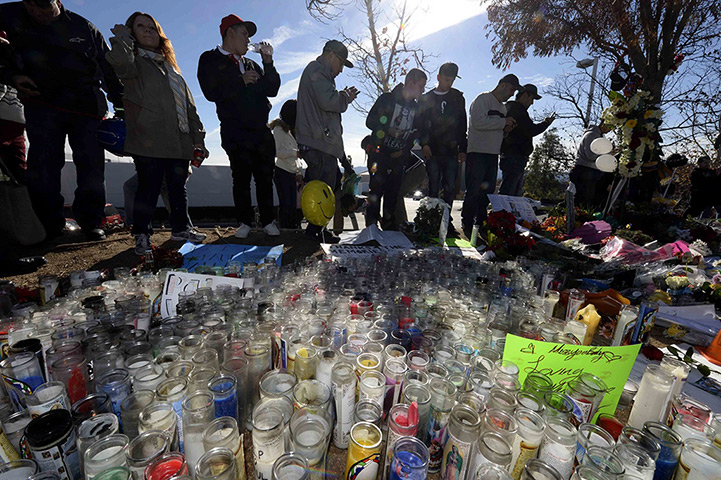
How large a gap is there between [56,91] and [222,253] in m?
2.65

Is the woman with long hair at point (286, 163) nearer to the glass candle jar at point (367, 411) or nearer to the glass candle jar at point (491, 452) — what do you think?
the glass candle jar at point (367, 411)

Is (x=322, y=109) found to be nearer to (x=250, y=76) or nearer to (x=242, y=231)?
(x=250, y=76)

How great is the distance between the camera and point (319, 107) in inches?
189

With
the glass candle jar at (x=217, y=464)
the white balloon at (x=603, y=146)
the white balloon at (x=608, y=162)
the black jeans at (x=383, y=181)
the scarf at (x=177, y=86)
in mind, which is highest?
the scarf at (x=177, y=86)

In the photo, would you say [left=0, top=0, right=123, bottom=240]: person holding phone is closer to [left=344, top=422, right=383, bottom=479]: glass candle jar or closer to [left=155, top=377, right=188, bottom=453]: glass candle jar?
[left=155, top=377, right=188, bottom=453]: glass candle jar

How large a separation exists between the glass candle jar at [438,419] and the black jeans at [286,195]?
5.17 meters

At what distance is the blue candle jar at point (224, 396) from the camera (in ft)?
3.78

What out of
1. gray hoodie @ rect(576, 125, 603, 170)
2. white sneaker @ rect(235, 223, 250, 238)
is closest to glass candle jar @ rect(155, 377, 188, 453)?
white sneaker @ rect(235, 223, 250, 238)

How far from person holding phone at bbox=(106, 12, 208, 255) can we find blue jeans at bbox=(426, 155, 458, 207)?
14.1 ft

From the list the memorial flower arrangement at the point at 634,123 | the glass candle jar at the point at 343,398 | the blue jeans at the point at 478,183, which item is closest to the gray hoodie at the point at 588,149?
the memorial flower arrangement at the point at 634,123

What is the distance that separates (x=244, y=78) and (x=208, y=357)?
3972mm

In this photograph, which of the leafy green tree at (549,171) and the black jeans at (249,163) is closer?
the black jeans at (249,163)

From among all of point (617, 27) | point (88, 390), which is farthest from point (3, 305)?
point (617, 27)

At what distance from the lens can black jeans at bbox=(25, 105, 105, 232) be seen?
3.68 metres
